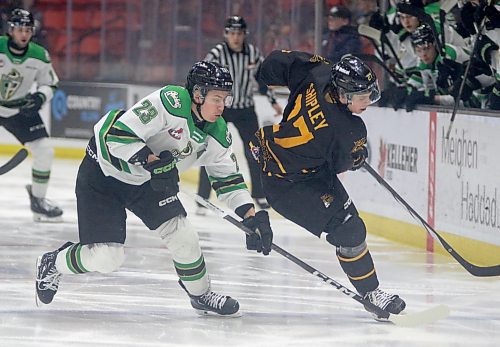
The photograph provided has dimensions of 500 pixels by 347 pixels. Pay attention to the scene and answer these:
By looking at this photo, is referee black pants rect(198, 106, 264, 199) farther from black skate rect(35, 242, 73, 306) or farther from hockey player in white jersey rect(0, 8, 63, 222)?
black skate rect(35, 242, 73, 306)

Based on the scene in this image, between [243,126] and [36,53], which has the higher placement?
[36,53]

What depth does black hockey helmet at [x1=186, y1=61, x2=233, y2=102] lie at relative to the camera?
4254 mm

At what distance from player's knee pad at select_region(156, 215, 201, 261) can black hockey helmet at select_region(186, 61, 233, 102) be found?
0.47 metres

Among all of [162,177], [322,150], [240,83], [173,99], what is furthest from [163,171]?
[240,83]

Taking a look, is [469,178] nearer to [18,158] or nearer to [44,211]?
[18,158]

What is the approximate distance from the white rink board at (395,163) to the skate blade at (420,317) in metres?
1.94

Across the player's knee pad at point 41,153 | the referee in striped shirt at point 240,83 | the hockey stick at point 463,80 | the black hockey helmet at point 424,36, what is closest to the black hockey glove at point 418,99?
the black hockey helmet at point 424,36

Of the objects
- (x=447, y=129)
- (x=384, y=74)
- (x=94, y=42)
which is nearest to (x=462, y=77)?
(x=447, y=129)

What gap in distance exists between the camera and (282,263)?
19.8ft

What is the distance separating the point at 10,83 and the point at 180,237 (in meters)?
3.18

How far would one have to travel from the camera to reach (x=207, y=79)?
4.25 m

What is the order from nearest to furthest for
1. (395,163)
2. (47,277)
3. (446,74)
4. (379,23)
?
1. (47,277)
2. (446,74)
3. (395,163)
4. (379,23)

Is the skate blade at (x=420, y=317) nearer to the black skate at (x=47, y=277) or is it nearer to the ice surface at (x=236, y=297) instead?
the ice surface at (x=236, y=297)

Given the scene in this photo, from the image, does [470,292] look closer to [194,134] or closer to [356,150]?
[356,150]
